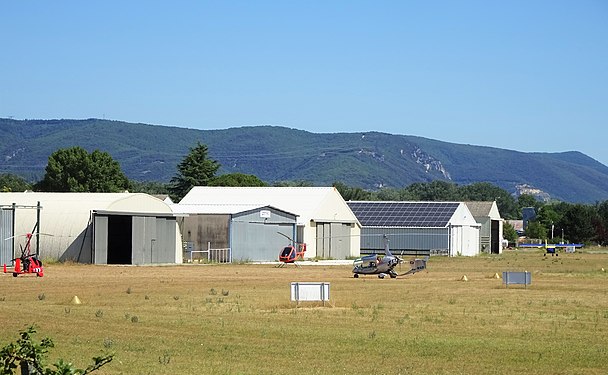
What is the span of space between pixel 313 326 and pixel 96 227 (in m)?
37.4

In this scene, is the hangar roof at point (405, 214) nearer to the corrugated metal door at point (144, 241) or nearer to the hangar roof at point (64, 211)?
the corrugated metal door at point (144, 241)

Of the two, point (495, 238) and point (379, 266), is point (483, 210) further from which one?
point (379, 266)

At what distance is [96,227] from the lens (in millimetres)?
62906

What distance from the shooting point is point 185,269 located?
6172 cm

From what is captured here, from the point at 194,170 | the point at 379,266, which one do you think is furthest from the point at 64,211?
the point at 194,170

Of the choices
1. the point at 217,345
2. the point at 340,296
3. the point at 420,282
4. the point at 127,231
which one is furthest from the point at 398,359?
the point at 127,231

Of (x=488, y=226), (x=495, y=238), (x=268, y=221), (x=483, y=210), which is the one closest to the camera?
(x=268, y=221)

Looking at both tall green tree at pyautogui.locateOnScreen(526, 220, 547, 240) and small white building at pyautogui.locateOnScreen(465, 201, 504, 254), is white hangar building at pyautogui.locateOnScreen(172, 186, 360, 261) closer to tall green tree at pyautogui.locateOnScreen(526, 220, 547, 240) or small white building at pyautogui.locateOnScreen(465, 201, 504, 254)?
small white building at pyautogui.locateOnScreen(465, 201, 504, 254)

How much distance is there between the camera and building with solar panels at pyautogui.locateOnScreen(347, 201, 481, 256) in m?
99.0

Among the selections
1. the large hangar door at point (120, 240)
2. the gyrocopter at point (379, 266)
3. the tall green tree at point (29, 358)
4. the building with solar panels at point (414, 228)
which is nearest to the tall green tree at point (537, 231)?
the building with solar panels at point (414, 228)

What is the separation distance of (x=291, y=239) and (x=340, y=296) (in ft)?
134

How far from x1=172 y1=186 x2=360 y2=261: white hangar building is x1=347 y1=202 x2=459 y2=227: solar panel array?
660 centimetres

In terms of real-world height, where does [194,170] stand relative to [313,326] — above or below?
above

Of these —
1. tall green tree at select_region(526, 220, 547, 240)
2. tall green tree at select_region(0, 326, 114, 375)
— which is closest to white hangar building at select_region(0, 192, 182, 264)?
tall green tree at select_region(0, 326, 114, 375)
